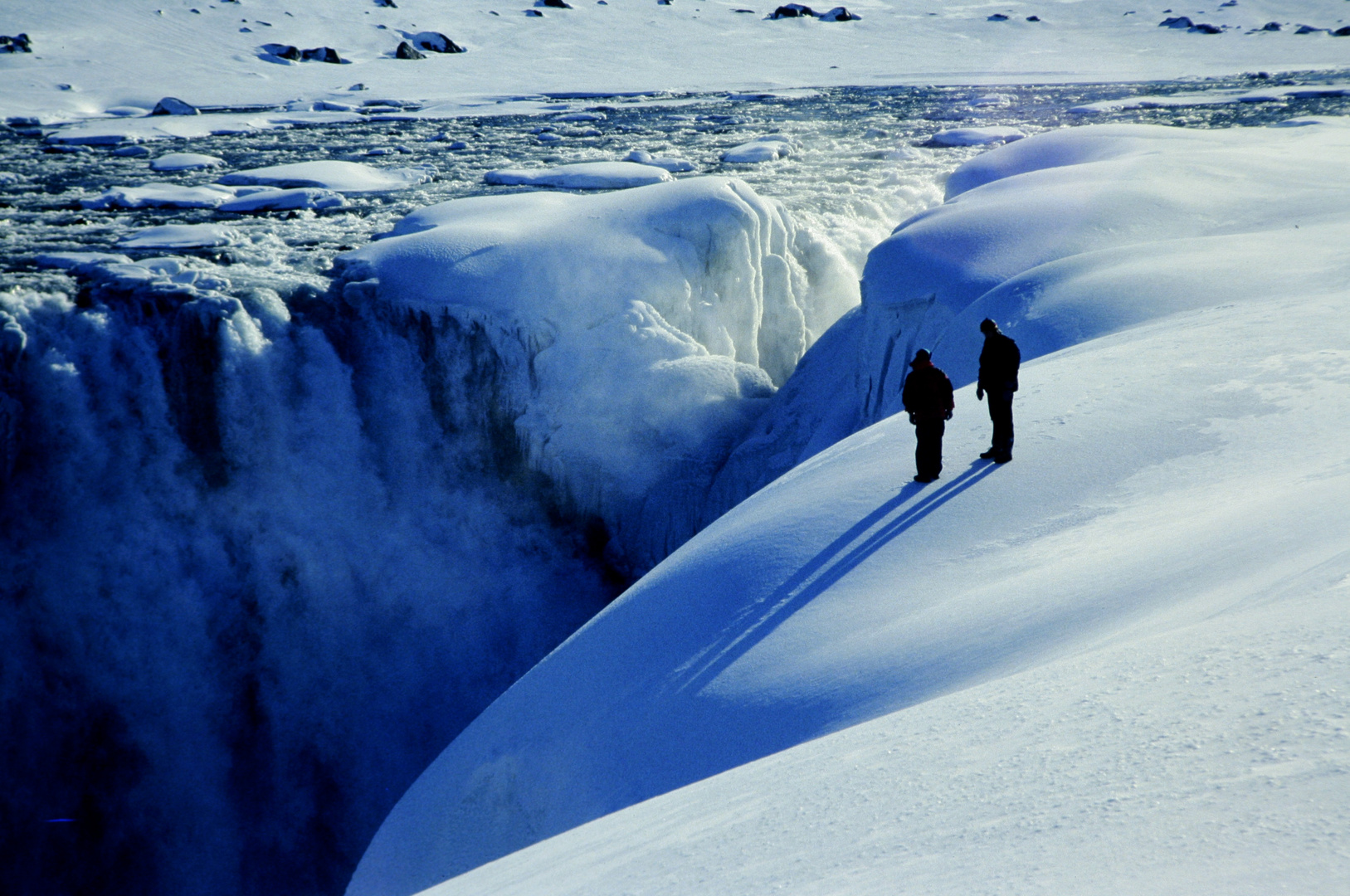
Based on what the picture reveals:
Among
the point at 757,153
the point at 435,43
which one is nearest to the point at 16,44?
the point at 435,43

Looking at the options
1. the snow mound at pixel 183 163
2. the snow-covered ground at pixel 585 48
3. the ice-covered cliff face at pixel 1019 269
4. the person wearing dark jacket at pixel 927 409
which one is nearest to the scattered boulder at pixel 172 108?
the snow-covered ground at pixel 585 48

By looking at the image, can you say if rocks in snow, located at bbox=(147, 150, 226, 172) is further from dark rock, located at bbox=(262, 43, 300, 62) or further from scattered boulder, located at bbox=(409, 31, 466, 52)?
scattered boulder, located at bbox=(409, 31, 466, 52)

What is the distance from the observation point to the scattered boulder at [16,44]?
81.0ft

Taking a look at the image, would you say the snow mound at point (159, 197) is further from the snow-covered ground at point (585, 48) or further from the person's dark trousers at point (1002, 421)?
the snow-covered ground at point (585, 48)

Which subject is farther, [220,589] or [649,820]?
[220,589]

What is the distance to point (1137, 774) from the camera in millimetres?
2053

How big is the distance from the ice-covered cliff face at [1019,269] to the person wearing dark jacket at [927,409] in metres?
2.11

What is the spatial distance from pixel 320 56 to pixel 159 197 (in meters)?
20.4

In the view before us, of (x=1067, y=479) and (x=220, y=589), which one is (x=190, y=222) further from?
(x=1067, y=479)

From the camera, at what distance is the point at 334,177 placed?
1349 cm

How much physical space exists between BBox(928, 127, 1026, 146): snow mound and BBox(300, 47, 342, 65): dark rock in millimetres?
19669

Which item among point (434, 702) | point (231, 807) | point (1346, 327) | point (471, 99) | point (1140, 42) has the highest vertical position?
point (1140, 42)

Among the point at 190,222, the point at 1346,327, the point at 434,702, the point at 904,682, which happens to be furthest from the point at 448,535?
the point at 1346,327

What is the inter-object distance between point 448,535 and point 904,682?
6.04 metres
